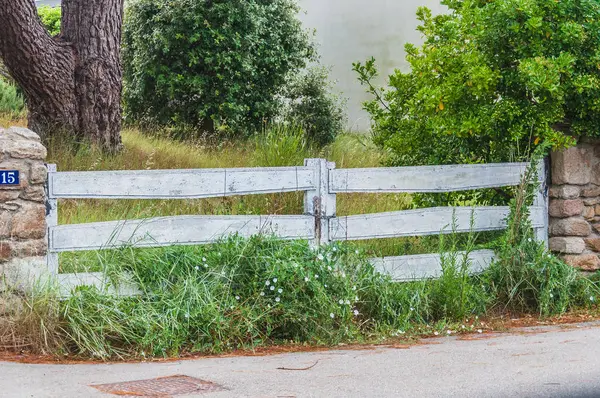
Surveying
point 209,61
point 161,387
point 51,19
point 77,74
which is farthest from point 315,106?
point 161,387

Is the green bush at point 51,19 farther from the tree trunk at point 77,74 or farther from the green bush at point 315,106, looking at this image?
the tree trunk at point 77,74

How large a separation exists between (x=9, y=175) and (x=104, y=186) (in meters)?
0.74

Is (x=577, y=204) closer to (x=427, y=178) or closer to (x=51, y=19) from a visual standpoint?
(x=427, y=178)

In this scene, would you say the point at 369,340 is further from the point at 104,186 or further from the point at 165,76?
the point at 165,76

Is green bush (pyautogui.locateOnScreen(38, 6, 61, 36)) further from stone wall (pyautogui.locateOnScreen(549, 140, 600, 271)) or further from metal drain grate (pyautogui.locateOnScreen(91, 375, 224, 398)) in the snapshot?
metal drain grate (pyautogui.locateOnScreen(91, 375, 224, 398))

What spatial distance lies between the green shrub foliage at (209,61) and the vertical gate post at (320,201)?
8.22 metres

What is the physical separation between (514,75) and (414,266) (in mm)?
2093

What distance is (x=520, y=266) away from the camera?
7.68 metres

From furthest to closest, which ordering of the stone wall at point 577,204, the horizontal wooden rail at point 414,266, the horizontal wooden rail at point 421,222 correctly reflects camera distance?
the stone wall at point 577,204 < the horizontal wooden rail at point 414,266 < the horizontal wooden rail at point 421,222

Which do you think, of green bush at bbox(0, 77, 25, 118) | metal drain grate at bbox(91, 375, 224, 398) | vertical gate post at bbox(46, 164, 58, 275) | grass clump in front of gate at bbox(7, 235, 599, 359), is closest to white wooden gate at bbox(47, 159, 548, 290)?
vertical gate post at bbox(46, 164, 58, 275)

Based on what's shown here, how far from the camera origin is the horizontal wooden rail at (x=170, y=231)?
21.3 feet

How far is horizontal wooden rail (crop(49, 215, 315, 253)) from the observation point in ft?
21.3

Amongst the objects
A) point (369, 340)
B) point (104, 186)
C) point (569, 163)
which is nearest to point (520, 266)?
point (569, 163)

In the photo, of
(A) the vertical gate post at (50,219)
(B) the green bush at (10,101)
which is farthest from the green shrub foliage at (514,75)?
(B) the green bush at (10,101)
